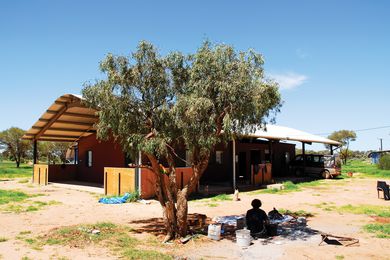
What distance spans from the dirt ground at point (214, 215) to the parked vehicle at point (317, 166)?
34.7 ft

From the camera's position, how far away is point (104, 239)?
372 inches

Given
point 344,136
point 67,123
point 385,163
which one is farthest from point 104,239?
point 344,136

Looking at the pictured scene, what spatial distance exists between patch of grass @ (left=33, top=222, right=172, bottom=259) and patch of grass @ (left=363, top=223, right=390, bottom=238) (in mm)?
5926

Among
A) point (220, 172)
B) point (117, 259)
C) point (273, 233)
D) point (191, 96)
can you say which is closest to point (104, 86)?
point (191, 96)

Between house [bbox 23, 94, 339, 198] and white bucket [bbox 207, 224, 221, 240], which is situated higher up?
house [bbox 23, 94, 339, 198]

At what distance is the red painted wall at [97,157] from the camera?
75.7ft

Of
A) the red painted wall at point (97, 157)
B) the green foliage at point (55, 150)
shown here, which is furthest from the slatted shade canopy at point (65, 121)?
the green foliage at point (55, 150)

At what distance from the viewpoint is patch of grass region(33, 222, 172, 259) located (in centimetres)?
808

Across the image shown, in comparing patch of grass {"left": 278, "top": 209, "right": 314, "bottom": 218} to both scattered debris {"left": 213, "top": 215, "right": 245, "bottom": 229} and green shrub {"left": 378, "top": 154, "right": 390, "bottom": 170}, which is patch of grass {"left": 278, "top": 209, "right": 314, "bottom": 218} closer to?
scattered debris {"left": 213, "top": 215, "right": 245, "bottom": 229}

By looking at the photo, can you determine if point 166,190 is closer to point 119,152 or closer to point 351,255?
point 351,255

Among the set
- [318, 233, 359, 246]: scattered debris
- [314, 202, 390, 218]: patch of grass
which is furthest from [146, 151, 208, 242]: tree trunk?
[314, 202, 390, 218]: patch of grass

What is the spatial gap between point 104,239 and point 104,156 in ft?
50.7

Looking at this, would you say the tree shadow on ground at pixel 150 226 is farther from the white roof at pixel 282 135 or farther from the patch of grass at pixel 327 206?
the white roof at pixel 282 135

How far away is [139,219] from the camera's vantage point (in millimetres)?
12375
